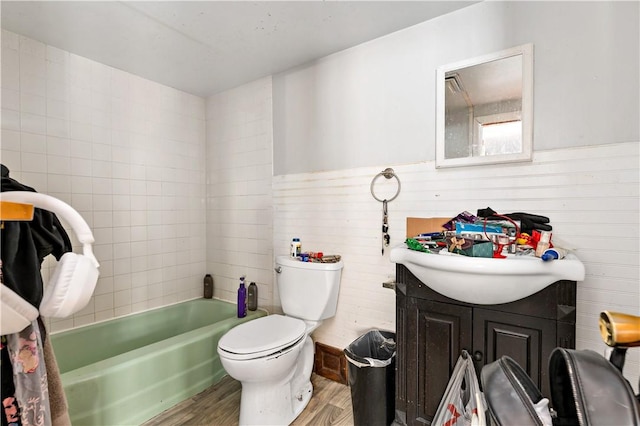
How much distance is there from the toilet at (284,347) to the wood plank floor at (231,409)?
7 centimetres

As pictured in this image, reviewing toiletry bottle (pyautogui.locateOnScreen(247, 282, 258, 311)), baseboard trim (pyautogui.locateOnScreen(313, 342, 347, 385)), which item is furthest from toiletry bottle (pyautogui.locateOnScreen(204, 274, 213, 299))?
baseboard trim (pyautogui.locateOnScreen(313, 342, 347, 385))

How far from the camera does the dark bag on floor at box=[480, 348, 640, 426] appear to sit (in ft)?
1.66

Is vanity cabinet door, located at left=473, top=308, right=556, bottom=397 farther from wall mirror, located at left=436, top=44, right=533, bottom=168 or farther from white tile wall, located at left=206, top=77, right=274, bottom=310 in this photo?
white tile wall, located at left=206, top=77, right=274, bottom=310

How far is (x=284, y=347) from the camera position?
144 cm

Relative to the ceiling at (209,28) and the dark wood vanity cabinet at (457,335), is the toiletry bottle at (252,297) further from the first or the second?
the ceiling at (209,28)

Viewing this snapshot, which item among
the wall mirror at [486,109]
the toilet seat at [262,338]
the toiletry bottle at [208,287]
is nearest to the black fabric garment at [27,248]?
the toilet seat at [262,338]

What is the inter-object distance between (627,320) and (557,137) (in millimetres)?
994

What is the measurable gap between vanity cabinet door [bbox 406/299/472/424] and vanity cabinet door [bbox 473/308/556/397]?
40 mm

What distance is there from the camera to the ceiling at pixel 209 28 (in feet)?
4.74

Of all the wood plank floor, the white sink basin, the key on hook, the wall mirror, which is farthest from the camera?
the key on hook

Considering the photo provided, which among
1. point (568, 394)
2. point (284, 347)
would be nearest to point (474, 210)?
point (568, 394)

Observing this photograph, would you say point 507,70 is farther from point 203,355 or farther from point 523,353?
point 203,355

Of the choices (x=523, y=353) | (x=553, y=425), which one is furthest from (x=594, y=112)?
(x=553, y=425)

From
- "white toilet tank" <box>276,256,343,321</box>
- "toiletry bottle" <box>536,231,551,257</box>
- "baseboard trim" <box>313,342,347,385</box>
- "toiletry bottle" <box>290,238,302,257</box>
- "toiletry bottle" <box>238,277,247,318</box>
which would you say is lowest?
"baseboard trim" <box>313,342,347,385</box>
